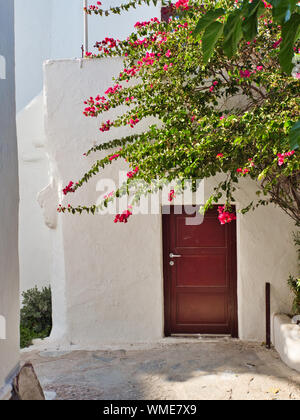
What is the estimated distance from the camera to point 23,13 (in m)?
8.19

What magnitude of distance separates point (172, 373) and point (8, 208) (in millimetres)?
2805

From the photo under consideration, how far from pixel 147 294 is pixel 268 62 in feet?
10.8

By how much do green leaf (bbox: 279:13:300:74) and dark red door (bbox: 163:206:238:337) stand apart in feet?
16.0

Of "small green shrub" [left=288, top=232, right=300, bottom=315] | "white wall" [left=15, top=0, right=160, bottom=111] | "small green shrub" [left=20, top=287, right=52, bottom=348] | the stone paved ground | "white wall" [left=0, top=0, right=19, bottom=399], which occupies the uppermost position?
"white wall" [left=15, top=0, right=160, bottom=111]

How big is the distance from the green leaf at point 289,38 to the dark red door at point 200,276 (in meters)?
4.86

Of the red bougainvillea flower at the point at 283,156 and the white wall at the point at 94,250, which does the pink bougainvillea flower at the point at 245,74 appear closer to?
the red bougainvillea flower at the point at 283,156

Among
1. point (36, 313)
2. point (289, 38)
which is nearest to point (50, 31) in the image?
point (36, 313)

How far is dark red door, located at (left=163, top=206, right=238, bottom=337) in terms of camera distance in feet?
19.7

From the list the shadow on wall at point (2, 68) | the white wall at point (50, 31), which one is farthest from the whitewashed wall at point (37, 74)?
the shadow on wall at point (2, 68)

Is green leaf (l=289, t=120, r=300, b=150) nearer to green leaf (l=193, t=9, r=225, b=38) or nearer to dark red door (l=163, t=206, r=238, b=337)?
green leaf (l=193, t=9, r=225, b=38)

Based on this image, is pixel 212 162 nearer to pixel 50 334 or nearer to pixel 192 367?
pixel 192 367

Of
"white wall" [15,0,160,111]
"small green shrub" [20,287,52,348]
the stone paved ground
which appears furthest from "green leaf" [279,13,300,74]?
"white wall" [15,0,160,111]

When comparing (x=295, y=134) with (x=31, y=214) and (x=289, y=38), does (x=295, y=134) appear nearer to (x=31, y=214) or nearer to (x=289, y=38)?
(x=289, y=38)
